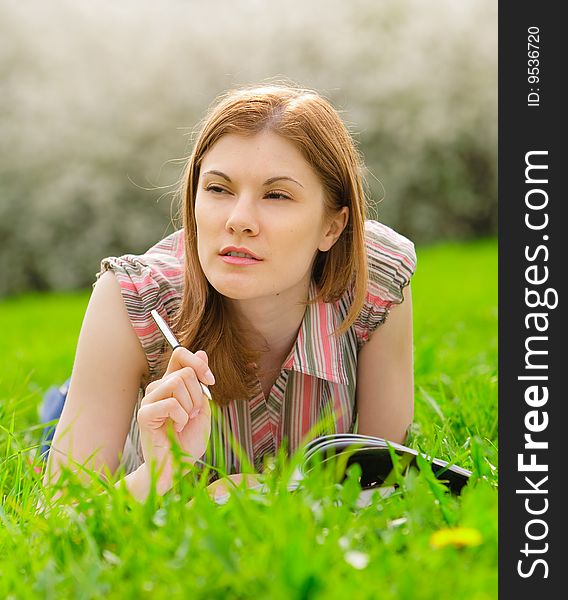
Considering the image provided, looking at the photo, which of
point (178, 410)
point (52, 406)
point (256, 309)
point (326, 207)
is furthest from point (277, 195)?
point (52, 406)

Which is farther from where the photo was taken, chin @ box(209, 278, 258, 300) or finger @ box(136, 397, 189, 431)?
chin @ box(209, 278, 258, 300)

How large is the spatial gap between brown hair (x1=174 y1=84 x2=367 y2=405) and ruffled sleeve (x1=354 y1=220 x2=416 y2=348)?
0.06 metres

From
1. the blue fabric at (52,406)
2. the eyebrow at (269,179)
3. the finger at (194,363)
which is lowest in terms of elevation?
the finger at (194,363)

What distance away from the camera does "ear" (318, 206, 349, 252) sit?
1.91 meters

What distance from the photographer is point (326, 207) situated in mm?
1871

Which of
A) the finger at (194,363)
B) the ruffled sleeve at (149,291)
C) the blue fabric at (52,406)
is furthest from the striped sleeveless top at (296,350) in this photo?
the blue fabric at (52,406)

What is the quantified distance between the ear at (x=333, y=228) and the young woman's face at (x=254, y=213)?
0.38 feet

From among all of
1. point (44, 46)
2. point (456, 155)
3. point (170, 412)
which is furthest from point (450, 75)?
point (170, 412)

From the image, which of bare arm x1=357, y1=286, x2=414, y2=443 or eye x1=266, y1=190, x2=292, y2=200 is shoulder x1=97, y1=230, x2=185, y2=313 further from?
bare arm x1=357, y1=286, x2=414, y2=443

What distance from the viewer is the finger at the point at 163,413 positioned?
1.49 m

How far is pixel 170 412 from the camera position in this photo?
4.88ft

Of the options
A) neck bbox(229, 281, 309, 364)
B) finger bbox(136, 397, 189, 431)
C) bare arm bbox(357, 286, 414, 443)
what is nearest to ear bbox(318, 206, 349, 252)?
neck bbox(229, 281, 309, 364)

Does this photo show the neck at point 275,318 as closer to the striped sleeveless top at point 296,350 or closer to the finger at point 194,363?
the striped sleeveless top at point 296,350

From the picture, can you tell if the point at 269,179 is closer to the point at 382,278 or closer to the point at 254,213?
the point at 254,213
